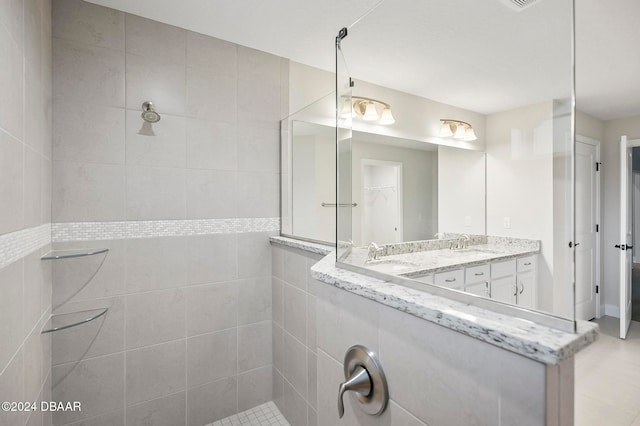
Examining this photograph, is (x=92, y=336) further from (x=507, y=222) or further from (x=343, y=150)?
(x=507, y=222)

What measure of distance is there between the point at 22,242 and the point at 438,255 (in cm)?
148

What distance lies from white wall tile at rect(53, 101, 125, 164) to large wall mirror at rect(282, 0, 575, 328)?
132 centimetres

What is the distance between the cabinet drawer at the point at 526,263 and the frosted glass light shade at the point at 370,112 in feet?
2.28

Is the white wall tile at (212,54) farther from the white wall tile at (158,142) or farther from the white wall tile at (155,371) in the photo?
Result: the white wall tile at (155,371)

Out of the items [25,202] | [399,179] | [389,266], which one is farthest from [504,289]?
[25,202]

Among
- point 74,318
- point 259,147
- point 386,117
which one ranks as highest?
point 259,147

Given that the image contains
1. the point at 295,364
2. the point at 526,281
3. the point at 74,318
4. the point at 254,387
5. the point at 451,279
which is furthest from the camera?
the point at 254,387

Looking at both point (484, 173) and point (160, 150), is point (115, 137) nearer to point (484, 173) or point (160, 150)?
point (160, 150)

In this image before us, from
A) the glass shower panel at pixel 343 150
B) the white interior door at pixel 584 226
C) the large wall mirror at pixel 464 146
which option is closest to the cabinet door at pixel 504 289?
the large wall mirror at pixel 464 146

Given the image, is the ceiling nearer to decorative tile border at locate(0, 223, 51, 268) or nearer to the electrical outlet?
the electrical outlet

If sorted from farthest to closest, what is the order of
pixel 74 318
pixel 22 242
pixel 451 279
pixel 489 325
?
pixel 74 318 < pixel 22 242 < pixel 451 279 < pixel 489 325

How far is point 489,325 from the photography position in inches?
20.6

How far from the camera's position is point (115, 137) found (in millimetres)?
1720

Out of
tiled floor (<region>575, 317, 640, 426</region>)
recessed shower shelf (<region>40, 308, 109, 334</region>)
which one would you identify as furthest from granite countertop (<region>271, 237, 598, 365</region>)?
recessed shower shelf (<region>40, 308, 109, 334</region>)
